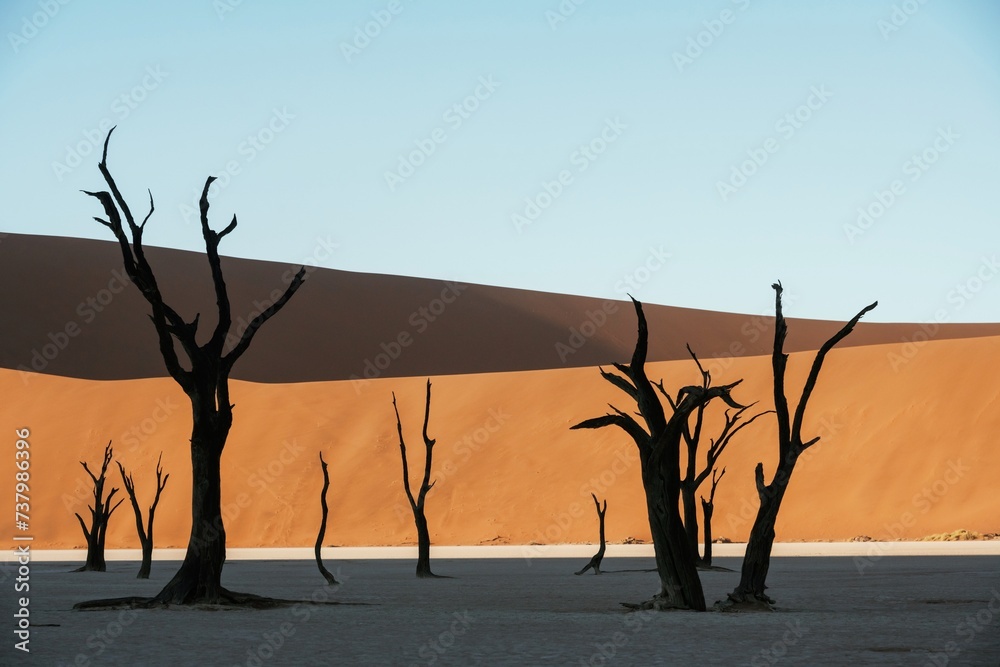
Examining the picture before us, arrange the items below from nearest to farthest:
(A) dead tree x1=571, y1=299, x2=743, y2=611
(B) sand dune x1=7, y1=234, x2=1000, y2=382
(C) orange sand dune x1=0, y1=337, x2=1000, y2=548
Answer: (A) dead tree x1=571, y1=299, x2=743, y2=611, (C) orange sand dune x1=0, y1=337, x2=1000, y2=548, (B) sand dune x1=7, y1=234, x2=1000, y2=382

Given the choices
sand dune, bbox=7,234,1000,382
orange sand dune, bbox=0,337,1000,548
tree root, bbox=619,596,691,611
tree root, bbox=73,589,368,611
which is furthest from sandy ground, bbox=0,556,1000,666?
sand dune, bbox=7,234,1000,382

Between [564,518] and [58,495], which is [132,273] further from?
[58,495]

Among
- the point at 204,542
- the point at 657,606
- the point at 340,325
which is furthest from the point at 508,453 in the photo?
the point at 657,606

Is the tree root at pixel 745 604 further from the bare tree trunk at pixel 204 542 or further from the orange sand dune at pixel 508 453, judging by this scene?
the orange sand dune at pixel 508 453

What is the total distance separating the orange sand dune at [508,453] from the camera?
4841cm

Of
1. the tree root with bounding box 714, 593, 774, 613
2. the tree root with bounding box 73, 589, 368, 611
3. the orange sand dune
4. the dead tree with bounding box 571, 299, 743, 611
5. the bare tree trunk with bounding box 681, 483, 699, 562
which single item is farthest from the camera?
the orange sand dune

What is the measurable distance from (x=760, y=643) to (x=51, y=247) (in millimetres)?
89909

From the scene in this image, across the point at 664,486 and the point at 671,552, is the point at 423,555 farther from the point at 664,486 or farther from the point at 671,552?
the point at 664,486

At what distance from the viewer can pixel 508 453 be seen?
57562mm

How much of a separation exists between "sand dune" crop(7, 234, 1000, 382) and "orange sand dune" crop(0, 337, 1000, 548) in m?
11.7

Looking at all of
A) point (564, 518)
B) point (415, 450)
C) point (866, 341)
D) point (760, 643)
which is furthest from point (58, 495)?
point (866, 341)

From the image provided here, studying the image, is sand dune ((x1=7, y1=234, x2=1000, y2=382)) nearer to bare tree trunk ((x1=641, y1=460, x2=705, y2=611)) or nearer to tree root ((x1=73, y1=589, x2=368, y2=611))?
tree root ((x1=73, y1=589, x2=368, y2=611))

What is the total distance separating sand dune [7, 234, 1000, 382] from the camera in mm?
79875

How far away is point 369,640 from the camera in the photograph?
1313 cm
